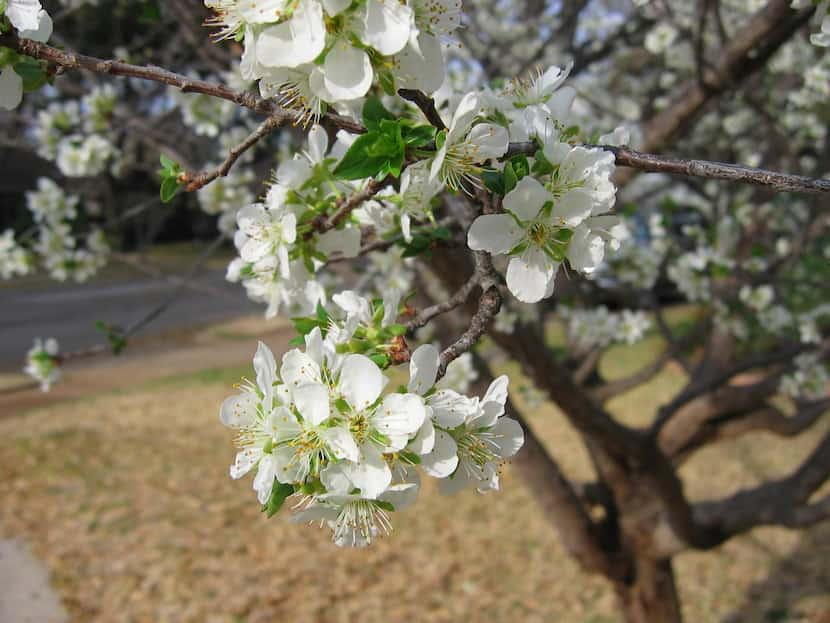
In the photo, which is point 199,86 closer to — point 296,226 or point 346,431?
point 296,226

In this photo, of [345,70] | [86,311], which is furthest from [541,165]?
[86,311]

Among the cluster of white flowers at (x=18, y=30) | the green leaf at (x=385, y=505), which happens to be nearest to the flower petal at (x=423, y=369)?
the green leaf at (x=385, y=505)

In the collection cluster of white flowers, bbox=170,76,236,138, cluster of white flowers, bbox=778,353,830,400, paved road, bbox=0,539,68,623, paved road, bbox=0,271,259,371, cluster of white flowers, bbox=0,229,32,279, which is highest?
cluster of white flowers, bbox=170,76,236,138

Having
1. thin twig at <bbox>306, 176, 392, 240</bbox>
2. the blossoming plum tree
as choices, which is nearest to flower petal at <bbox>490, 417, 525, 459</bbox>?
the blossoming plum tree

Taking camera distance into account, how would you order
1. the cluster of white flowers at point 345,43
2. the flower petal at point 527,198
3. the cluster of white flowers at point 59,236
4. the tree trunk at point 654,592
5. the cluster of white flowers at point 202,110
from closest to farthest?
the cluster of white flowers at point 345,43 < the flower petal at point 527,198 < the cluster of white flowers at point 202,110 < the cluster of white flowers at point 59,236 < the tree trunk at point 654,592

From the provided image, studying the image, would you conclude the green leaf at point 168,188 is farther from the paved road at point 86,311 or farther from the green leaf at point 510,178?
the paved road at point 86,311

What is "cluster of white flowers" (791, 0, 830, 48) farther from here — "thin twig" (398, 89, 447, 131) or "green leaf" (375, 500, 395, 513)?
"green leaf" (375, 500, 395, 513)

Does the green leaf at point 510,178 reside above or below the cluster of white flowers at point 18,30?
below
